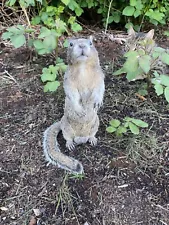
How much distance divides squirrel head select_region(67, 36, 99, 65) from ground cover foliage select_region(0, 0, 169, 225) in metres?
0.66

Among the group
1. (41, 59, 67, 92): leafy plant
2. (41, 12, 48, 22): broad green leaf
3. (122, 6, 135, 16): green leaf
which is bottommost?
(41, 59, 67, 92): leafy plant

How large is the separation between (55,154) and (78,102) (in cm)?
48

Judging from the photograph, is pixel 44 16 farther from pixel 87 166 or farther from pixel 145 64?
pixel 87 166

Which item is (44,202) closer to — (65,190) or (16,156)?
(65,190)

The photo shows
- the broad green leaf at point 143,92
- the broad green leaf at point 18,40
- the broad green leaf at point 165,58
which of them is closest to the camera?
the broad green leaf at point 165,58

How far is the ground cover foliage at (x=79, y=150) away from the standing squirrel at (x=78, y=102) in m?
0.09

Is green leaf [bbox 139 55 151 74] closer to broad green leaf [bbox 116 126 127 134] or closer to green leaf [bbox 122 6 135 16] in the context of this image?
broad green leaf [bbox 116 126 127 134]

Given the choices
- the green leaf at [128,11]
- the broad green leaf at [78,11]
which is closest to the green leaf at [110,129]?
the green leaf at [128,11]

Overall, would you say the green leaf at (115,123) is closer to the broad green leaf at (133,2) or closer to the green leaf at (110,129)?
the green leaf at (110,129)

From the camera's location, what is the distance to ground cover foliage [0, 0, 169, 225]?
11.4 feet

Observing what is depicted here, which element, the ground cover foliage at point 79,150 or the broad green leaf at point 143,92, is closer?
the ground cover foliage at point 79,150

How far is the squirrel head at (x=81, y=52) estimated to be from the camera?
3488 millimetres

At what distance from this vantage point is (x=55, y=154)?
3811 millimetres

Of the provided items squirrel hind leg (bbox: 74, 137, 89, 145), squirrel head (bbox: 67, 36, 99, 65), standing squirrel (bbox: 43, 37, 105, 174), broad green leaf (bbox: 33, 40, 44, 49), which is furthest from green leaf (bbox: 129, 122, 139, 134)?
broad green leaf (bbox: 33, 40, 44, 49)
